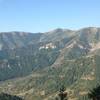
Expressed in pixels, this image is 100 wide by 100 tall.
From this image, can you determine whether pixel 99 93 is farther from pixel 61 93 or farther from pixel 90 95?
pixel 61 93

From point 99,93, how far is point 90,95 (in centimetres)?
334

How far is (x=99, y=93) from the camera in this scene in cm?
11575

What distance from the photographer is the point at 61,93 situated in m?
120

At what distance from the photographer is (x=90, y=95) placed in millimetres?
116625

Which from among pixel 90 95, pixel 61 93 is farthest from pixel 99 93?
pixel 61 93

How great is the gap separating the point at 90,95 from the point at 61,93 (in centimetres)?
1081

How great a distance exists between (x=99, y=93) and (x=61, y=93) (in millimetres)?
14044
